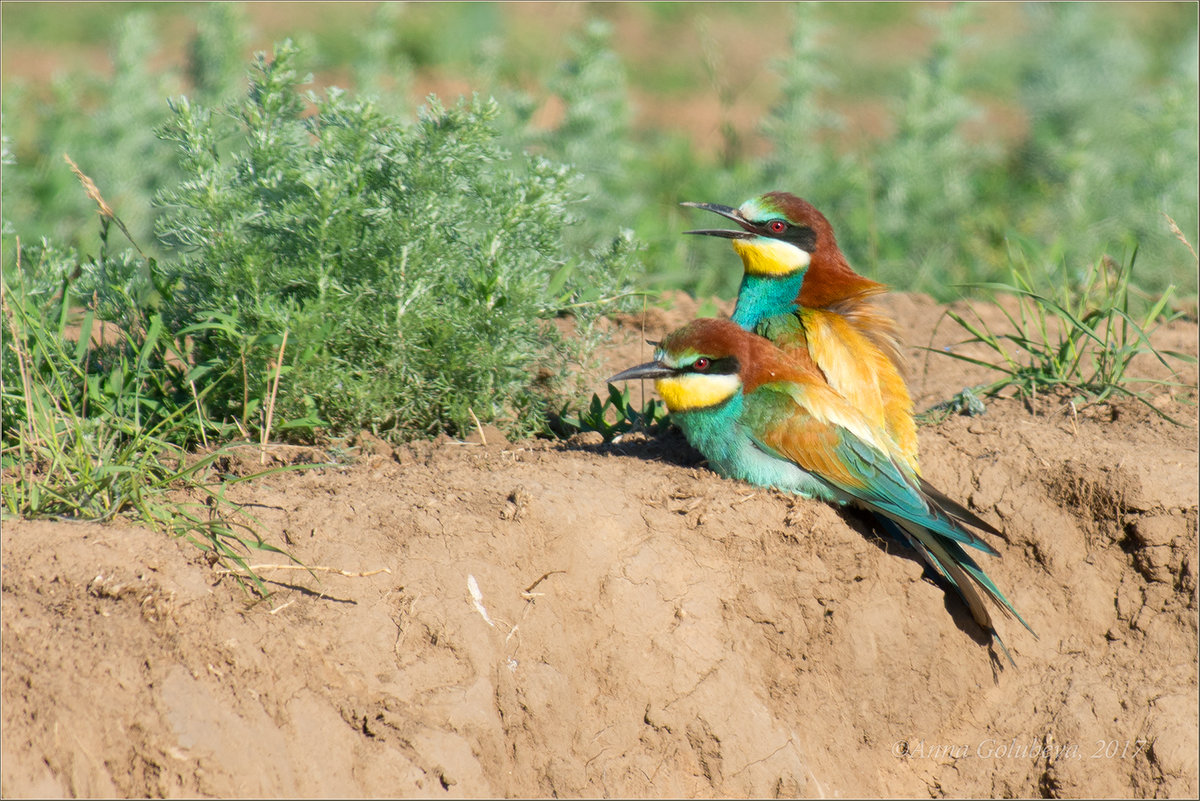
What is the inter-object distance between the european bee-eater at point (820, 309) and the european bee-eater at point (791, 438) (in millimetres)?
140

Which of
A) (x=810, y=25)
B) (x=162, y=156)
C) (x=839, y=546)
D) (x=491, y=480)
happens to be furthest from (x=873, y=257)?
(x=162, y=156)

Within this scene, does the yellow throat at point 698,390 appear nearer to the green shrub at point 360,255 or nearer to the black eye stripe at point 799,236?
the green shrub at point 360,255

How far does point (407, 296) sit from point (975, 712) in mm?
1837

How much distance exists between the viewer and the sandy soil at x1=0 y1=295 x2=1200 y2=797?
81.3 inches

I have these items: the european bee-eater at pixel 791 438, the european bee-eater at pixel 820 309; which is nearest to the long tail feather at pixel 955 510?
the european bee-eater at pixel 791 438

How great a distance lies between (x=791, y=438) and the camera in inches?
110

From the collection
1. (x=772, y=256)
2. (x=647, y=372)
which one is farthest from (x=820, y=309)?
(x=647, y=372)

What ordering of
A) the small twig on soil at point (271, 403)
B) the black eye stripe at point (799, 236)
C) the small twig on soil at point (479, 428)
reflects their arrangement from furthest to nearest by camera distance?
the black eye stripe at point (799, 236) → the small twig on soil at point (479, 428) → the small twig on soil at point (271, 403)

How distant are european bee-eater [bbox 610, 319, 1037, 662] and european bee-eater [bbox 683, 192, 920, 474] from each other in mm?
140

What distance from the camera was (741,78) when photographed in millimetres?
8992

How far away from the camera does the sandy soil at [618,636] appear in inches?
81.3

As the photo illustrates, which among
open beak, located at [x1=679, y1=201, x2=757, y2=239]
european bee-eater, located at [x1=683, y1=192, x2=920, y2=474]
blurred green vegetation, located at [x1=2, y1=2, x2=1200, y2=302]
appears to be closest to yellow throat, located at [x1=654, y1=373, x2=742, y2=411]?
european bee-eater, located at [x1=683, y1=192, x2=920, y2=474]

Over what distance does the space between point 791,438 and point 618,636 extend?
0.68m

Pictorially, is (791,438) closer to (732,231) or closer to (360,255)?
(732,231)
